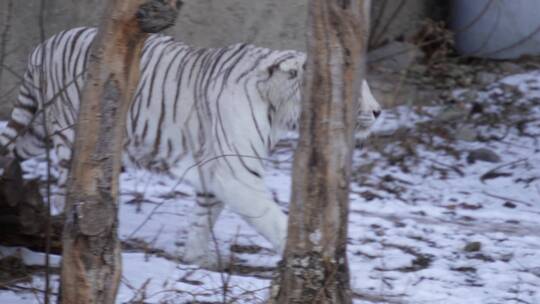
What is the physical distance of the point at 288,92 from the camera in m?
5.29

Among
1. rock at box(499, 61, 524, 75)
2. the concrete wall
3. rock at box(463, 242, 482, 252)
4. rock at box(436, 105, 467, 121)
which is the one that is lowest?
rock at box(463, 242, 482, 252)

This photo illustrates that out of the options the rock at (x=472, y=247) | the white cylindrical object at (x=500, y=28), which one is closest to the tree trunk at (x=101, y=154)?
the rock at (x=472, y=247)

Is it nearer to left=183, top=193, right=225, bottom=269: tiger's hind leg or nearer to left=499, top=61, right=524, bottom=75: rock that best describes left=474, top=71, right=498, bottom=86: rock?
left=499, top=61, right=524, bottom=75: rock

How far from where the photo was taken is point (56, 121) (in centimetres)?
584

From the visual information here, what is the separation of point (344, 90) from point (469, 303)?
5.29ft

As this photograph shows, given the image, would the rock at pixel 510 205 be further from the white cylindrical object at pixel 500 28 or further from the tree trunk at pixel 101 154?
the tree trunk at pixel 101 154

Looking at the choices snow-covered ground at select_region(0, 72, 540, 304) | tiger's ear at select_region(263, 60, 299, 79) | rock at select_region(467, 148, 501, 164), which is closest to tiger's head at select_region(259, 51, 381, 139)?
tiger's ear at select_region(263, 60, 299, 79)

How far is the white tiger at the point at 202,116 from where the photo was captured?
5.21 metres

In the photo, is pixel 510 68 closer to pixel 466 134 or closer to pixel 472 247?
pixel 466 134

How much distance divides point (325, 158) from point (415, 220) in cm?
285

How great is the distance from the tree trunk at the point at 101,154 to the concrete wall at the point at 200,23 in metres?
4.04

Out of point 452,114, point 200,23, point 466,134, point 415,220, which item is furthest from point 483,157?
point 200,23

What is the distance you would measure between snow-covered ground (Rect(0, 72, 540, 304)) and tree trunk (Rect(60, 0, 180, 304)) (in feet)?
1.80

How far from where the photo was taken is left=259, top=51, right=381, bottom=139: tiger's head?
5.28 m
